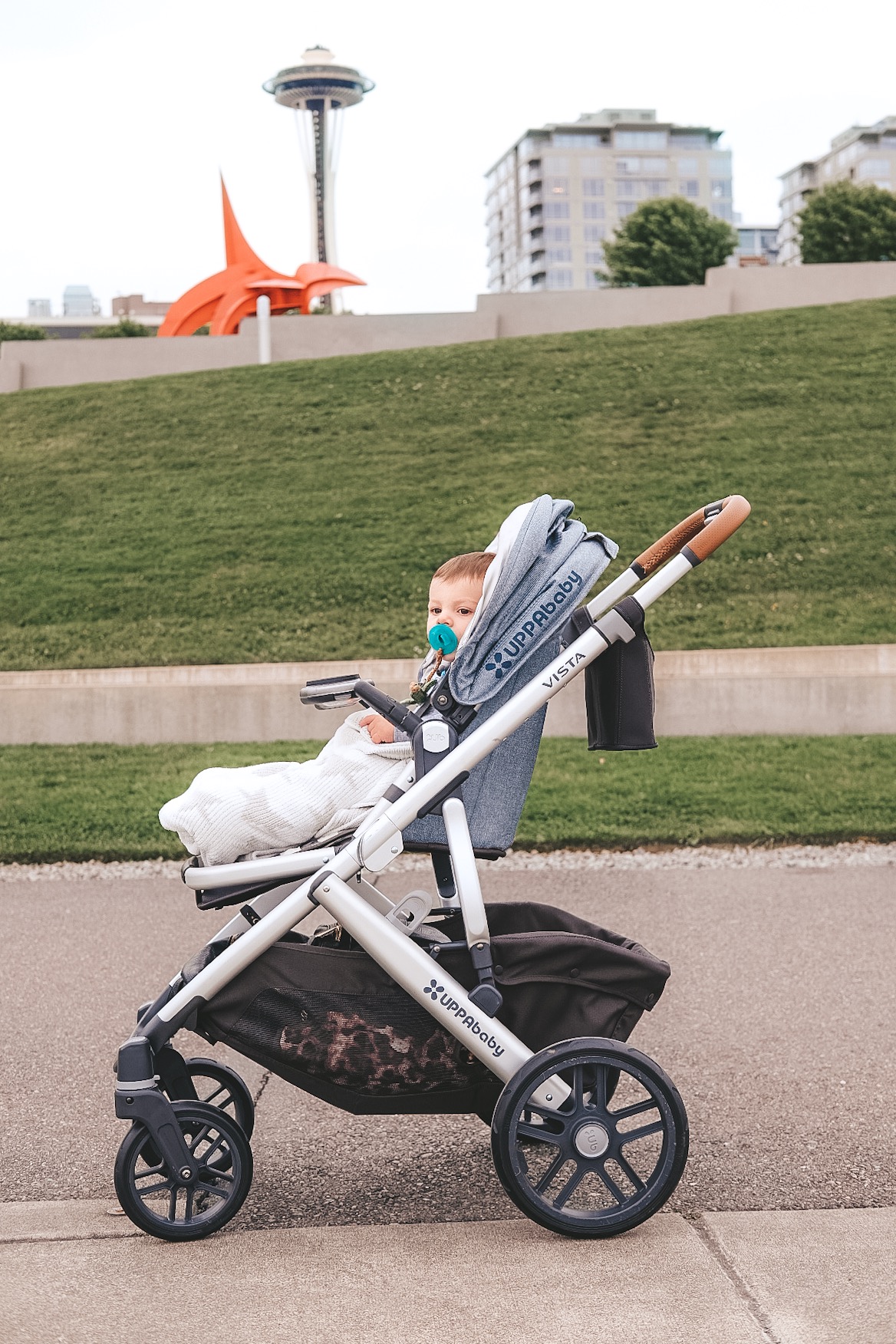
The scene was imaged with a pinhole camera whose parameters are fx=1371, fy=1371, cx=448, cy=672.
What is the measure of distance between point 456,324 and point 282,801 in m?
29.7

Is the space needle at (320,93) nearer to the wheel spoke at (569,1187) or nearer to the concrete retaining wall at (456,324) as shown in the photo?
the concrete retaining wall at (456,324)

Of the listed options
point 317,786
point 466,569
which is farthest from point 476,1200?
point 466,569

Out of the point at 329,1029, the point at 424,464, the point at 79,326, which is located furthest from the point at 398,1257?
the point at 79,326

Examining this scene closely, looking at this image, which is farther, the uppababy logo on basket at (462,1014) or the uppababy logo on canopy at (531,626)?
the uppababy logo on canopy at (531,626)

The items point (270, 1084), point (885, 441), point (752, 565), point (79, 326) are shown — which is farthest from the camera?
point (79, 326)

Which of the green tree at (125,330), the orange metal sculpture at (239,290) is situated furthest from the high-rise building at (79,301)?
the orange metal sculpture at (239,290)

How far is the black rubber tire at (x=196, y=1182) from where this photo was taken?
3.03 m

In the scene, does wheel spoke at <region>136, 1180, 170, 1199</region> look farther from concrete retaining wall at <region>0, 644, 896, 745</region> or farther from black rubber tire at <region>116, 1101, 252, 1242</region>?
concrete retaining wall at <region>0, 644, 896, 745</region>

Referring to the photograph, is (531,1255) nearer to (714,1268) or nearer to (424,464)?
(714,1268)

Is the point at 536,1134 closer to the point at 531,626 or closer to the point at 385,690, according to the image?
the point at 531,626

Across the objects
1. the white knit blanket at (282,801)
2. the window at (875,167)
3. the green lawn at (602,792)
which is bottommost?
the green lawn at (602,792)

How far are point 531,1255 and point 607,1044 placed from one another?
469 millimetres

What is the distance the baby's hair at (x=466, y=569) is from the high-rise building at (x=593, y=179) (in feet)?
443

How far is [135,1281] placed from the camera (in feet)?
9.32
